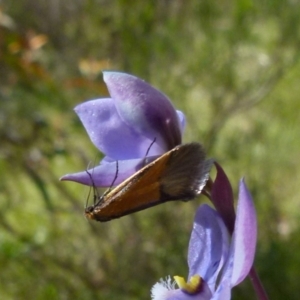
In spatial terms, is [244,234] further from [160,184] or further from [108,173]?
[108,173]

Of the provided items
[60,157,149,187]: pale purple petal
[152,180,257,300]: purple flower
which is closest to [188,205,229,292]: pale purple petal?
[152,180,257,300]: purple flower

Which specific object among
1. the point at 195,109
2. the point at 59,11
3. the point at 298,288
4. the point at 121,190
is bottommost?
the point at 121,190

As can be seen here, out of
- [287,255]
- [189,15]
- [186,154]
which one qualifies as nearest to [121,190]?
[186,154]

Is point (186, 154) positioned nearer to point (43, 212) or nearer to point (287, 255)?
point (287, 255)

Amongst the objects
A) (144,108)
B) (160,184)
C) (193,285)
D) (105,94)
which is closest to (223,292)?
(193,285)

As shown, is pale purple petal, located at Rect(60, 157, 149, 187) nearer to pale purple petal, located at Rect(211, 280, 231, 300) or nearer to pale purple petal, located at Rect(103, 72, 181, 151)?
pale purple petal, located at Rect(103, 72, 181, 151)

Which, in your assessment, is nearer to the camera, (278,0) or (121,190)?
(121,190)
